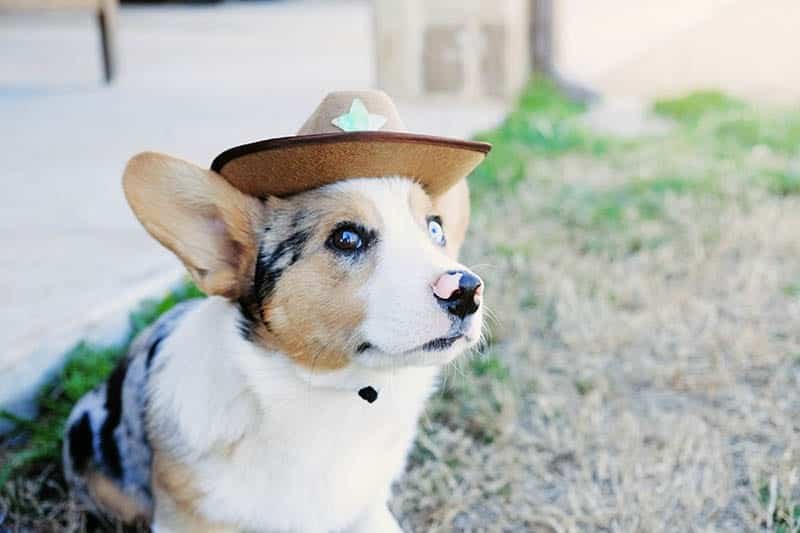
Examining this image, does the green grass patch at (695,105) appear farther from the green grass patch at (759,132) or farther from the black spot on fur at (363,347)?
the black spot on fur at (363,347)

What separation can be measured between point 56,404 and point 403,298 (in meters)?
1.49

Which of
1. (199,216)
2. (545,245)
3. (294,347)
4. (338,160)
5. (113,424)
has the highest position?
(338,160)

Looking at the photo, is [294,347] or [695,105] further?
[695,105]

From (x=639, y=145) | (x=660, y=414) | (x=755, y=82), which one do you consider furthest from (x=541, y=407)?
(x=755, y=82)

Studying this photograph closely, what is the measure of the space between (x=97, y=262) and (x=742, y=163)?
11.0 feet

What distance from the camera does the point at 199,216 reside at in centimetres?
194

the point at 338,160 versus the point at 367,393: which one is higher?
the point at 338,160

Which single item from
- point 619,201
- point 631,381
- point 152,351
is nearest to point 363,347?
point 152,351

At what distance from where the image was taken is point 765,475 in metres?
2.44

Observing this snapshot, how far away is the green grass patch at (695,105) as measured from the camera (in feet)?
22.8

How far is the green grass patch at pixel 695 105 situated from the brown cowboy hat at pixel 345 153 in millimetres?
5180

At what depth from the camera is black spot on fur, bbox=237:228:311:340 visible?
192 centimetres

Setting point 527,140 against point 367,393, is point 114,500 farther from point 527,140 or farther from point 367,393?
point 527,140

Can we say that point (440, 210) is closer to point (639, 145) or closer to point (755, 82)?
point (639, 145)
